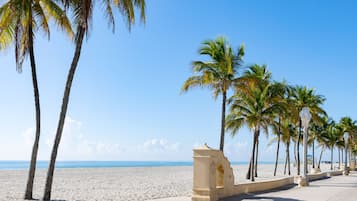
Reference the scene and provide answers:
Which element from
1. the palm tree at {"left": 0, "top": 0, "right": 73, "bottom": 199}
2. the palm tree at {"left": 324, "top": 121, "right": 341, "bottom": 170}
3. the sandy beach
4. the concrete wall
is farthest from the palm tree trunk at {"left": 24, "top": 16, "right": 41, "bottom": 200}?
the palm tree at {"left": 324, "top": 121, "right": 341, "bottom": 170}

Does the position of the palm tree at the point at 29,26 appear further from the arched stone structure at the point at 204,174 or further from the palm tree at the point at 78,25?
the arched stone structure at the point at 204,174

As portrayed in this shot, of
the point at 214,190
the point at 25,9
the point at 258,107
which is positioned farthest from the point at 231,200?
the point at 258,107

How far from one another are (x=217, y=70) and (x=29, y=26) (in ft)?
34.7

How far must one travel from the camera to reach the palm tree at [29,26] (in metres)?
12.9

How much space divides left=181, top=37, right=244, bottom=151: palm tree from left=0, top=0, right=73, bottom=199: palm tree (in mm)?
8347

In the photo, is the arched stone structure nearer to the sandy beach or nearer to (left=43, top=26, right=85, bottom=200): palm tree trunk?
the sandy beach

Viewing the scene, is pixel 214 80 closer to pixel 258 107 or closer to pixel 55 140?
pixel 258 107

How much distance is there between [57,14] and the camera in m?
13.8

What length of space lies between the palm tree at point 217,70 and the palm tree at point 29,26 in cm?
835

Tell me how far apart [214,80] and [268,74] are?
9.84 meters

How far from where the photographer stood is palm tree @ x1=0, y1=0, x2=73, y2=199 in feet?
42.3

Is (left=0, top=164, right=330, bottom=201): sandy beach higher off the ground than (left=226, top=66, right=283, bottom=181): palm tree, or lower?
lower

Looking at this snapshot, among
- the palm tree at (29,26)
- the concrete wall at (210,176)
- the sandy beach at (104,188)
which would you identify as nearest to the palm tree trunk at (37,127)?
the palm tree at (29,26)

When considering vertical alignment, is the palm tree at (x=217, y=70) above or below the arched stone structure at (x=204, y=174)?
above
